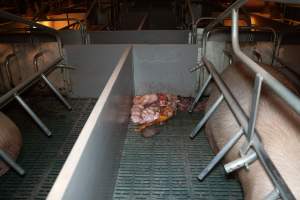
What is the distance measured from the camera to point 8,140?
1932 millimetres

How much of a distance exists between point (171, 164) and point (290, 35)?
168cm

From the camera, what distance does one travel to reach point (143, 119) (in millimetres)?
2498

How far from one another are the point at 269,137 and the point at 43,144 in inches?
→ 67.2

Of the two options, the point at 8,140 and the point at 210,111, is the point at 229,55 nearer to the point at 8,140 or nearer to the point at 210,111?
the point at 210,111

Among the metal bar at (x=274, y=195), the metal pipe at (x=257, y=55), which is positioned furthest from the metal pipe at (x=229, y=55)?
the metal bar at (x=274, y=195)

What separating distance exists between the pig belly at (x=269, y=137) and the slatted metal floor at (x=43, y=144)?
116cm

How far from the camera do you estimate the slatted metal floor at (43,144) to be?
179 centimetres

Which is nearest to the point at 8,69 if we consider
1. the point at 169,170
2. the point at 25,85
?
the point at 25,85

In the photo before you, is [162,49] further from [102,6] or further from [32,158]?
[102,6]

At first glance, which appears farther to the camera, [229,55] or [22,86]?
[229,55]

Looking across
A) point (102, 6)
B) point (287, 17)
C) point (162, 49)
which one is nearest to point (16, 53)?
point (162, 49)

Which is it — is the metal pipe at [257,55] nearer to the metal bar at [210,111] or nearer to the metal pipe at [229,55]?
the metal pipe at [229,55]

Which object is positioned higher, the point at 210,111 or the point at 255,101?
the point at 255,101

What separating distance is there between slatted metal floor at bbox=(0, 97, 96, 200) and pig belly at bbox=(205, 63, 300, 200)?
1158 millimetres
